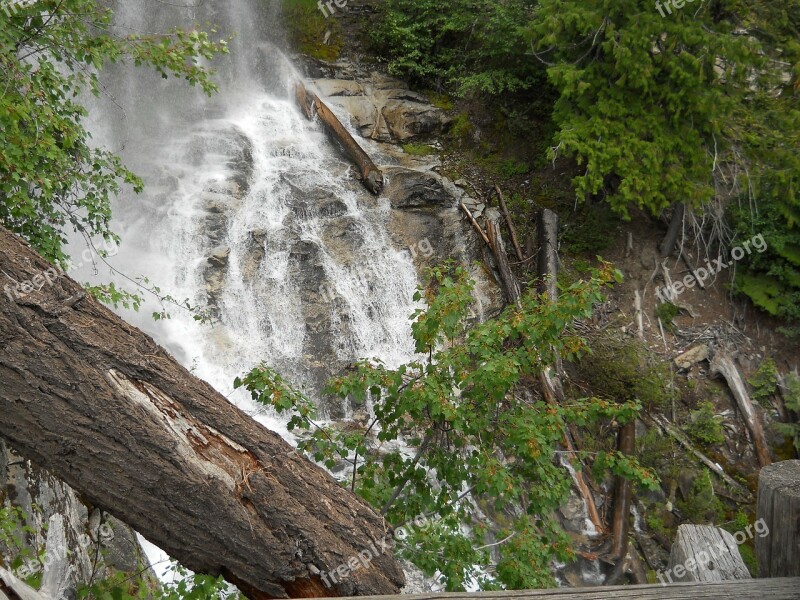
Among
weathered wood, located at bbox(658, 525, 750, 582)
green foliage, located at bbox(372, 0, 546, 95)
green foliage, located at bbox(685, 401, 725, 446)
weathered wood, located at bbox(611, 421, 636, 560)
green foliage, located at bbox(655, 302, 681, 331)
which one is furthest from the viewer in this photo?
green foliage, located at bbox(372, 0, 546, 95)

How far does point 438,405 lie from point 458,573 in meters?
0.93

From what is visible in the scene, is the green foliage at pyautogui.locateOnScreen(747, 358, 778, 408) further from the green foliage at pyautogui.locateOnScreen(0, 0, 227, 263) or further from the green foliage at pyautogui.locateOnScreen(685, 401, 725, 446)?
the green foliage at pyautogui.locateOnScreen(0, 0, 227, 263)

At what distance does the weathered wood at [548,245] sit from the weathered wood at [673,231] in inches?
78.3

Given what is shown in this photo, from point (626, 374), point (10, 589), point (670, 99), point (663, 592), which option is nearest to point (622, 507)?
point (626, 374)

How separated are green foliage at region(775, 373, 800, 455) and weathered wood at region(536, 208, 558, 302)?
3.94m

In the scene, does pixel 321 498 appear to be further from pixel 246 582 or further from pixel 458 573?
pixel 458 573

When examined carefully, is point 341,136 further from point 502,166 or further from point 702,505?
point 702,505

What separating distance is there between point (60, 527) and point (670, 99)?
954 centimetres

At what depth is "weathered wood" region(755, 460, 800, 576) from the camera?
1982 millimetres

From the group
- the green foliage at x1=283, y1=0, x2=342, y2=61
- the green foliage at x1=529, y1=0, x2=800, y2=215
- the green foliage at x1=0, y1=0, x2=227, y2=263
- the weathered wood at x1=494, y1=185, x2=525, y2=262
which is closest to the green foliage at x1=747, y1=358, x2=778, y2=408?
the green foliage at x1=529, y1=0, x2=800, y2=215

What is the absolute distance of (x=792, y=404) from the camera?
10.3 metres

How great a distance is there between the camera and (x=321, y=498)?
238 centimetres

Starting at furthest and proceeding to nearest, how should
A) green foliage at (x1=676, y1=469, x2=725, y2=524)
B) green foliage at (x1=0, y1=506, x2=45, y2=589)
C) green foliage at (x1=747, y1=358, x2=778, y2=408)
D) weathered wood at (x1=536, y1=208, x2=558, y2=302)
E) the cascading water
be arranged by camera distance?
weathered wood at (x1=536, y1=208, x2=558, y2=302), green foliage at (x1=747, y1=358, x2=778, y2=408), the cascading water, green foliage at (x1=676, y1=469, x2=725, y2=524), green foliage at (x1=0, y1=506, x2=45, y2=589)

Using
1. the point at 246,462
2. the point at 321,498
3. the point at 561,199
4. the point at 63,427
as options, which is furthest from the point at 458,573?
the point at 561,199
